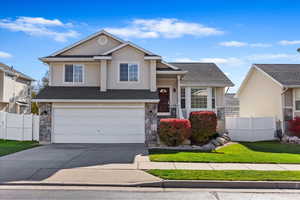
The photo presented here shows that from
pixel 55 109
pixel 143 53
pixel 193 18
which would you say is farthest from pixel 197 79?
pixel 55 109

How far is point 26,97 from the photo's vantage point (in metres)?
31.1

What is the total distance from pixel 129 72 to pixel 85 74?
286cm

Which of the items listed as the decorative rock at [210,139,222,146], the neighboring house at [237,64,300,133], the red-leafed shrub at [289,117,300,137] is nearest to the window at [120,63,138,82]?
the decorative rock at [210,139,222,146]

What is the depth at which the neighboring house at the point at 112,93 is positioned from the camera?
17.0m

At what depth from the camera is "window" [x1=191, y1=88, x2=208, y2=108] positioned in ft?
67.0

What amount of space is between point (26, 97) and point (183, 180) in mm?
27312

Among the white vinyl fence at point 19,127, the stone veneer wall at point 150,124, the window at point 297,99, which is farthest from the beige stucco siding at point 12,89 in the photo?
the window at point 297,99

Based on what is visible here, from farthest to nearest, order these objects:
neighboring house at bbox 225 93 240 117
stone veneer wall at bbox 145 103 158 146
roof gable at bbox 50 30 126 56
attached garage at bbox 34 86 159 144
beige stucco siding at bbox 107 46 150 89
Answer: neighboring house at bbox 225 93 240 117
roof gable at bbox 50 30 126 56
beige stucco siding at bbox 107 46 150 89
attached garage at bbox 34 86 159 144
stone veneer wall at bbox 145 103 158 146

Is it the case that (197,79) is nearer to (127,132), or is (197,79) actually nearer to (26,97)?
(127,132)

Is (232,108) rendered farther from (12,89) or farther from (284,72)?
(12,89)

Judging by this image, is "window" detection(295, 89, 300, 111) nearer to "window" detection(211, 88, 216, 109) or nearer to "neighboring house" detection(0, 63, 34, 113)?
"window" detection(211, 88, 216, 109)

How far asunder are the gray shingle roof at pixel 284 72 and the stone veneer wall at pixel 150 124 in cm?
962

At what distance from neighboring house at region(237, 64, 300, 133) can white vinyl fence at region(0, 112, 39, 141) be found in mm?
16570

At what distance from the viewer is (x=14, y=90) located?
92.0 feet
